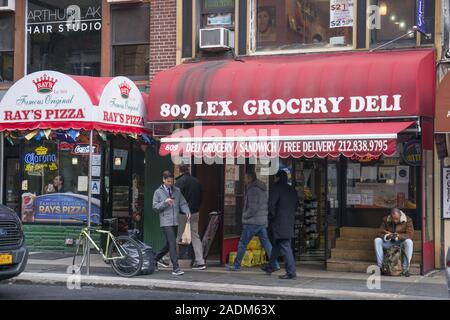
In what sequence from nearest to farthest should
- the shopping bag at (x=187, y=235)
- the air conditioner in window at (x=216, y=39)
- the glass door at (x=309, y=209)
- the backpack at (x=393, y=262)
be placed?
1. the backpack at (x=393, y=262)
2. the shopping bag at (x=187, y=235)
3. the air conditioner in window at (x=216, y=39)
4. the glass door at (x=309, y=209)

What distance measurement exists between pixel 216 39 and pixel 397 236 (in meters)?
5.30

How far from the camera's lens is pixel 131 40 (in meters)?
14.9

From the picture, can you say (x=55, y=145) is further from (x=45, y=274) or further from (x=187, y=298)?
(x=187, y=298)

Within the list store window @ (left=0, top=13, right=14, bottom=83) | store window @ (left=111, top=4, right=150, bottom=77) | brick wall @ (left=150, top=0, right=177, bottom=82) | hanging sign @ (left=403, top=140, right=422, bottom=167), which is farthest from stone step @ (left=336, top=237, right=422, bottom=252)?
store window @ (left=0, top=13, right=14, bottom=83)

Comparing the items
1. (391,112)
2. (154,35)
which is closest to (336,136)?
(391,112)

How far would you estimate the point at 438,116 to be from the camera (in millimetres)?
11086

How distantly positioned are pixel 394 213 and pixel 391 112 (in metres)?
1.78

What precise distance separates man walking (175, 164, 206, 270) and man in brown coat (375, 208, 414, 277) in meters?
3.20

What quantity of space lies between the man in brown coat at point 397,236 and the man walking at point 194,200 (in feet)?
10.5

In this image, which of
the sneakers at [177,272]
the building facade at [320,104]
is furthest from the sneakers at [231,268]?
the sneakers at [177,272]

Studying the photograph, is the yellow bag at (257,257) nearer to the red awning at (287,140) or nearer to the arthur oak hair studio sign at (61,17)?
the red awning at (287,140)

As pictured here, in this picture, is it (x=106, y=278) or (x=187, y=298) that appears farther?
(x=106, y=278)

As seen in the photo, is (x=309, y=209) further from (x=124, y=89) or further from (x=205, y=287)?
(x=124, y=89)

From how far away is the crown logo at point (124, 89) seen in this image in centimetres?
1231
